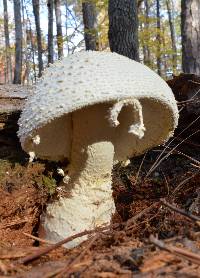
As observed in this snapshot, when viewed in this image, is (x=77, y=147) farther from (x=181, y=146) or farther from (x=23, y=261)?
(x=181, y=146)

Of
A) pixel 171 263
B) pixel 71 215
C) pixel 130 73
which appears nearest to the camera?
pixel 171 263

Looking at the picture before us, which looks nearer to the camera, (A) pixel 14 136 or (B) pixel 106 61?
(B) pixel 106 61

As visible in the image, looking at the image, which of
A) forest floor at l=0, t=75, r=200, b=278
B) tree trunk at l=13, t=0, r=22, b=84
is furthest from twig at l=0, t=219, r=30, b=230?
tree trunk at l=13, t=0, r=22, b=84

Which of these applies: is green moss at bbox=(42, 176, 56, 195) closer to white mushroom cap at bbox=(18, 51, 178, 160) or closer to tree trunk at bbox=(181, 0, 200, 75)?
white mushroom cap at bbox=(18, 51, 178, 160)

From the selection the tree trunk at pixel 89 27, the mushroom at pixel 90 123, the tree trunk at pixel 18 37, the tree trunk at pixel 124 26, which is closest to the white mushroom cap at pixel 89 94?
the mushroom at pixel 90 123

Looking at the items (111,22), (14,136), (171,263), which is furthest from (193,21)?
(171,263)

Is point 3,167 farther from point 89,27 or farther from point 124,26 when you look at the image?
point 89,27

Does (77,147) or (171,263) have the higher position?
(77,147)
